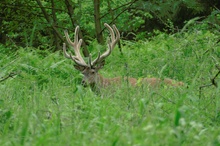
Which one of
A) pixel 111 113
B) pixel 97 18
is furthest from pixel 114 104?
pixel 97 18

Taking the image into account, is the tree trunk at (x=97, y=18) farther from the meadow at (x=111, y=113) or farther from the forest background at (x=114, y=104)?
the meadow at (x=111, y=113)

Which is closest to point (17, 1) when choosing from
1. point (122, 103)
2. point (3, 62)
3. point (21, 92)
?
point (3, 62)

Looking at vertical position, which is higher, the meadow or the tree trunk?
the meadow

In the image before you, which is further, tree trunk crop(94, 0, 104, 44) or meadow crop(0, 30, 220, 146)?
tree trunk crop(94, 0, 104, 44)

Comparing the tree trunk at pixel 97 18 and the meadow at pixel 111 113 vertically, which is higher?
the meadow at pixel 111 113

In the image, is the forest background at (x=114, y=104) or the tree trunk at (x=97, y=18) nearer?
the forest background at (x=114, y=104)

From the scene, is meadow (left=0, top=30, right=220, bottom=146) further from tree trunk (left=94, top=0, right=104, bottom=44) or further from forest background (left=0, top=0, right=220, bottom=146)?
tree trunk (left=94, top=0, right=104, bottom=44)

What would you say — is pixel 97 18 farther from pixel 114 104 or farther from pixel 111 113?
pixel 111 113

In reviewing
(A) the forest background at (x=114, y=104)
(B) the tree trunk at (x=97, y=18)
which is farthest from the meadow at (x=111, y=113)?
(B) the tree trunk at (x=97, y=18)

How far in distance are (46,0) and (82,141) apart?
30.1 feet

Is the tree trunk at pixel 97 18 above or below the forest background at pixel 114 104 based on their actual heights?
below

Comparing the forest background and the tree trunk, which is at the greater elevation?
the forest background

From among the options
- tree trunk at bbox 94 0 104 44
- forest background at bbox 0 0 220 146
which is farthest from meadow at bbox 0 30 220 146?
tree trunk at bbox 94 0 104 44

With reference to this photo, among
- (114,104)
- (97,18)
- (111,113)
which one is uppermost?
(111,113)
